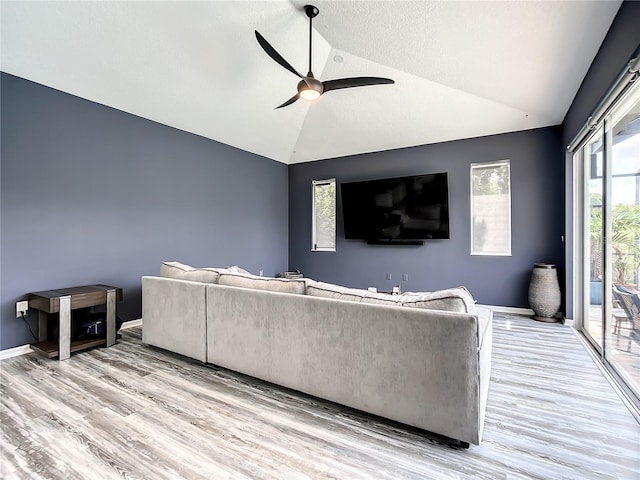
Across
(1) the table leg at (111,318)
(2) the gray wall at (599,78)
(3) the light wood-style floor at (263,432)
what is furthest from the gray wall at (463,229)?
(1) the table leg at (111,318)

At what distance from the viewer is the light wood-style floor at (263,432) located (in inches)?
57.9

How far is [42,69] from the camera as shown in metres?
2.95

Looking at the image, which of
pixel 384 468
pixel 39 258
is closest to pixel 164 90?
pixel 39 258

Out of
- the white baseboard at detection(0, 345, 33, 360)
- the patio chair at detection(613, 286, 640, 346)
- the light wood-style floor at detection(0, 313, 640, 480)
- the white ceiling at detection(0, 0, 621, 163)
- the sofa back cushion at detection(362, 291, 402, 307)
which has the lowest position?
the light wood-style floor at detection(0, 313, 640, 480)

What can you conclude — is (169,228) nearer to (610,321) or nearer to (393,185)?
(393,185)

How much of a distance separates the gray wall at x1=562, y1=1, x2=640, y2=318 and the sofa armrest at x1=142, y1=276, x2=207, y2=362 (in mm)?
3564

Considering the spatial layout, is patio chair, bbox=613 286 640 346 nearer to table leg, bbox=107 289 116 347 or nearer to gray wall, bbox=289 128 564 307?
gray wall, bbox=289 128 564 307

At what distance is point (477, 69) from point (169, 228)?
14.3ft

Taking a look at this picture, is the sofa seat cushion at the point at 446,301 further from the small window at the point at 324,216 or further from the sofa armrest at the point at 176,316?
the small window at the point at 324,216

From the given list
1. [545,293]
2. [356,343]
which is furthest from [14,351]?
[545,293]

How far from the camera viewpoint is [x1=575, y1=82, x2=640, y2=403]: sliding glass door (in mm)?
2168

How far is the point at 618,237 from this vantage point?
2.45m

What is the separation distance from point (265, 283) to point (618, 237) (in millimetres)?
2897

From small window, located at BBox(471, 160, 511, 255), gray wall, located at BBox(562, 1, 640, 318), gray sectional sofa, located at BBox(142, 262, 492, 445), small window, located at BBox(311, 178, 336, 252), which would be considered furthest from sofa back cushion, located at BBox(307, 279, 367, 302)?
small window, located at BBox(311, 178, 336, 252)
